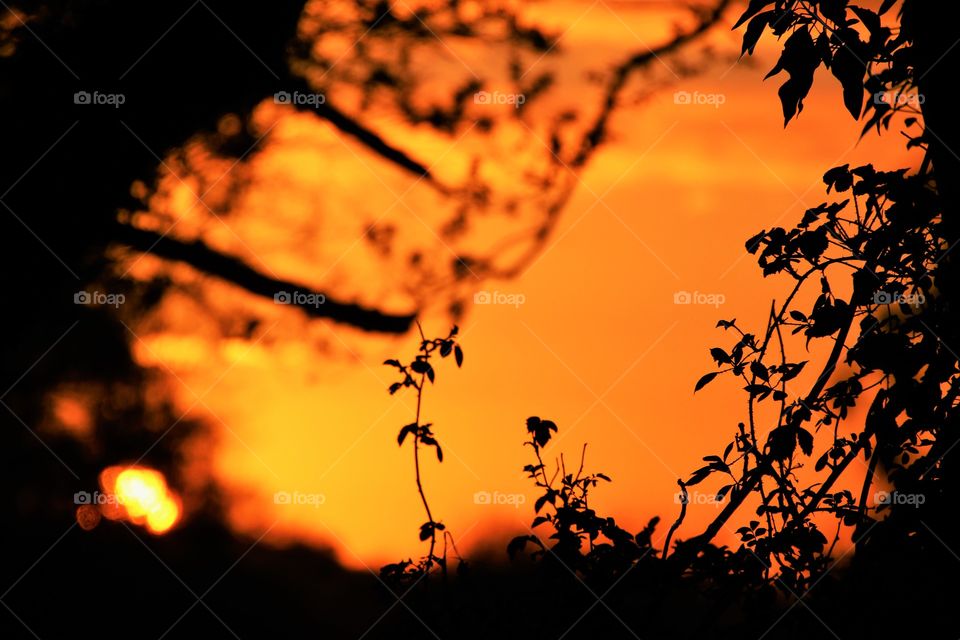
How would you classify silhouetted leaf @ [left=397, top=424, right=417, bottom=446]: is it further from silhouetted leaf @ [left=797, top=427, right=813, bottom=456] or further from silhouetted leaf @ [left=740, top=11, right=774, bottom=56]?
silhouetted leaf @ [left=740, top=11, right=774, bottom=56]

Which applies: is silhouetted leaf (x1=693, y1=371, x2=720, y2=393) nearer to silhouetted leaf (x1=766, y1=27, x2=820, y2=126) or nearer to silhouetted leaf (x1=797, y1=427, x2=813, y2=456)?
silhouetted leaf (x1=797, y1=427, x2=813, y2=456)

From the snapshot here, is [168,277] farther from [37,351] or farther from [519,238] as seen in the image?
[519,238]

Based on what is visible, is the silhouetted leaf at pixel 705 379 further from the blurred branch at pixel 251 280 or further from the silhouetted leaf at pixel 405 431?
the blurred branch at pixel 251 280

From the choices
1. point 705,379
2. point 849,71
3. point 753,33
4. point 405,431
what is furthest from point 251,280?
point 849,71

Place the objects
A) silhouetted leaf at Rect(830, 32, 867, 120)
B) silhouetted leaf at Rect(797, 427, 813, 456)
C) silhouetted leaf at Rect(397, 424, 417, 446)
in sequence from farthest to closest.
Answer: silhouetted leaf at Rect(397, 424, 417, 446) < silhouetted leaf at Rect(797, 427, 813, 456) < silhouetted leaf at Rect(830, 32, 867, 120)

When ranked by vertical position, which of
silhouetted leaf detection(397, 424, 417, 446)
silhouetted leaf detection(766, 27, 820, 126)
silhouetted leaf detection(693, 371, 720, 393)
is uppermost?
silhouetted leaf detection(766, 27, 820, 126)

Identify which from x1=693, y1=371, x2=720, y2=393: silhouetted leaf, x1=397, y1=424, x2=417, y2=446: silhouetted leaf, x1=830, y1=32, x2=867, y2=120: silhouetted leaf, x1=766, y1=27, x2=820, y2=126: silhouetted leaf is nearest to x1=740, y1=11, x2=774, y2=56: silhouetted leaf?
x1=766, y1=27, x2=820, y2=126: silhouetted leaf

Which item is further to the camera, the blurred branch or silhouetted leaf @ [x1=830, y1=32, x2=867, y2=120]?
the blurred branch

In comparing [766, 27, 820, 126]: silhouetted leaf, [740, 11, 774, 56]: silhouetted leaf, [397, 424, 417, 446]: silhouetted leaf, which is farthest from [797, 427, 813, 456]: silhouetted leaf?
[397, 424, 417, 446]: silhouetted leaf

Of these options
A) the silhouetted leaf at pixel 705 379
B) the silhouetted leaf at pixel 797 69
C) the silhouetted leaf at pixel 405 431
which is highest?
the silhouetted leaf at pixel 797 69

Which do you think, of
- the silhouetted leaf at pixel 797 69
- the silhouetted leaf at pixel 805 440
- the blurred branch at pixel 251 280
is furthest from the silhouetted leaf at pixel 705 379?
the blurred branch at pixel 251 280

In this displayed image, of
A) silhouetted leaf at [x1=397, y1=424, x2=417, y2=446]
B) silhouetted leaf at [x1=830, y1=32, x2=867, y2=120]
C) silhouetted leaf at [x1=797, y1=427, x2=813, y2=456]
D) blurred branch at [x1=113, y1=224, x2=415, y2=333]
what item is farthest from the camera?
blurred branch at [x1=113, y1=224, x2=415, y2=333]

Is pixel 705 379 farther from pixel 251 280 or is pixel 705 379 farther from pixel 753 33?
pixel 251 280

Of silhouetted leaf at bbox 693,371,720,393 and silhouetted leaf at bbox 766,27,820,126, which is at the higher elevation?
silhouetted leaf at bbox 766,27,820,126
